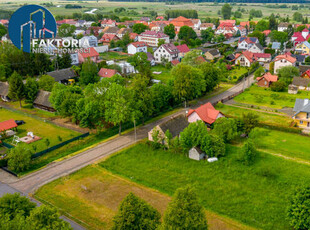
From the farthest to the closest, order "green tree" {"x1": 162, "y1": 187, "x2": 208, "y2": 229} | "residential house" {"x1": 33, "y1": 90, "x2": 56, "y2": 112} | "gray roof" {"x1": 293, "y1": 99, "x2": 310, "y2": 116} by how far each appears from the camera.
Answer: "residential house" {"x1": 33, "y1": 90, "x2": 56, "y2": 112}
"gray roof" {"x1": 293, "y1": 99, "x2": 310, "y2": 116}
"green tree" {"x1": 162, "y1": 187, "x2": 208, "y2": 229}

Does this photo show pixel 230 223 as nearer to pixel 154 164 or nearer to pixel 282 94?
pixel 154 164

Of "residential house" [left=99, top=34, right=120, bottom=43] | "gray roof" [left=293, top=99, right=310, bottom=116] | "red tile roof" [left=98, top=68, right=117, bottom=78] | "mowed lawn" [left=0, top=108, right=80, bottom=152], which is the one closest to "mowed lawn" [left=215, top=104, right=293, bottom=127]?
"gray roof" [left=293, top=99, right=310, bottom=116]

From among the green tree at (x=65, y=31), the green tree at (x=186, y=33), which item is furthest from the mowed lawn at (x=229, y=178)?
the green tree at (x=65, y=31)

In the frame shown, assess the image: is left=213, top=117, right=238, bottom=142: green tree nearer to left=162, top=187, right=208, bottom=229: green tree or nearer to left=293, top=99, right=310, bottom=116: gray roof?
left=293, top=99, right=310, bottom=116: gray roof

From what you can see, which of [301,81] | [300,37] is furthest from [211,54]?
[300,37]

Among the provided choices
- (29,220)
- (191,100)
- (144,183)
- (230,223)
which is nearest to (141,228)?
(29,220)

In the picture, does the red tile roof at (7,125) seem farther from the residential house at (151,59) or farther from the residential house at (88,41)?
the residential house at (88,41)
